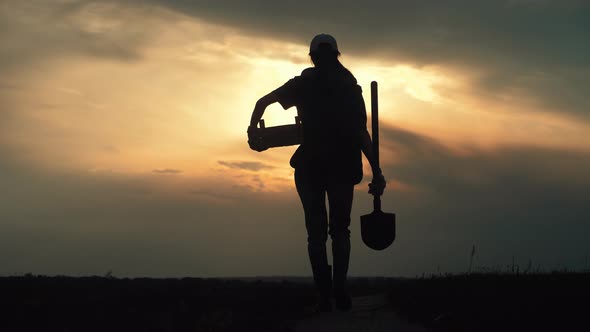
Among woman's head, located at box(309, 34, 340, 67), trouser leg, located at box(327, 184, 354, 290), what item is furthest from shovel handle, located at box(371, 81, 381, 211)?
woman's head, located at box(309, 34, 340, 67)

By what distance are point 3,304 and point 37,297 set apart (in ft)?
2.06

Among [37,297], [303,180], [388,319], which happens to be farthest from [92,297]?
[388,319]

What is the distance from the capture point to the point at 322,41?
321 inches

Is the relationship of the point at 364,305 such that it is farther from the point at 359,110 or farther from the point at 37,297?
the point at 37,297

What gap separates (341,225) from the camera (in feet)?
26.5

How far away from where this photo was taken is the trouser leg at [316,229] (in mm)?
8008

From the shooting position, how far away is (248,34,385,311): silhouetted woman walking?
8.01 meters

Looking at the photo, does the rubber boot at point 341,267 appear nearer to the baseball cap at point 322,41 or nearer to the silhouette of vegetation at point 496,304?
the silhouette of vegetation at point 496,304

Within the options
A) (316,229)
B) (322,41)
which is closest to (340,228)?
(316,229)

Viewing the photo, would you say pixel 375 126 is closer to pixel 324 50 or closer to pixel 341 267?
pixel 324 50

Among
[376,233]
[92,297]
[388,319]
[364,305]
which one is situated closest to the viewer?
[388,319]

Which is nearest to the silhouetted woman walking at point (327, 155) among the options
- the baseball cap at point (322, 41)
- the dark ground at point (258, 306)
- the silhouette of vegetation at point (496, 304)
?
the baseball cap at point (322, 41)

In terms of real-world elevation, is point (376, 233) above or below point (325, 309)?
above

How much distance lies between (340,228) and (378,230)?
0.50 m
